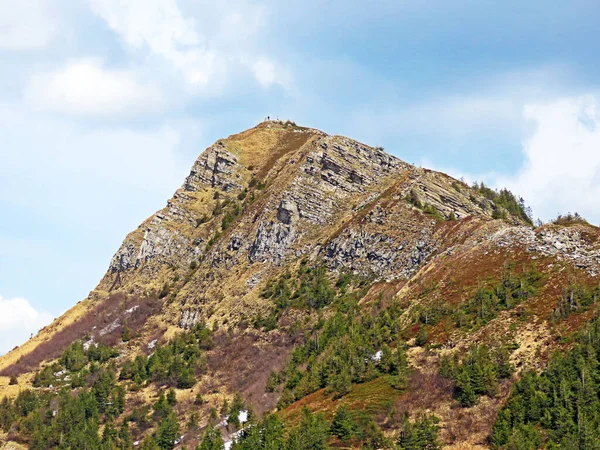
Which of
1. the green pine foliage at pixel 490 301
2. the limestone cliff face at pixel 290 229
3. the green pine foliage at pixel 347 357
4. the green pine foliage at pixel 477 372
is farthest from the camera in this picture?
the limestone cliff face at pixel 290 229

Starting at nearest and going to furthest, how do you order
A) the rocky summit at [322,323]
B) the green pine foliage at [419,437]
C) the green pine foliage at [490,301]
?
the green pine foliage at [419,437]
the rocky summit at [322,323]
the green pine foliage at [490,301]

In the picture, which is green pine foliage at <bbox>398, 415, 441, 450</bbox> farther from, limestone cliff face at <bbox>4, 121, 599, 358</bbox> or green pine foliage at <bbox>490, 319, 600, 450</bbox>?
limestone cliff face at <bbox>4, 121, 599, 358</bbox>

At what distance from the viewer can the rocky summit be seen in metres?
68.5

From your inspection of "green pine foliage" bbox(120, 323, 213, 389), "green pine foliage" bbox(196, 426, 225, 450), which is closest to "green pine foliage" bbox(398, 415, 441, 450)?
"green pine foliage" bbox(196, 426, 225, 450)

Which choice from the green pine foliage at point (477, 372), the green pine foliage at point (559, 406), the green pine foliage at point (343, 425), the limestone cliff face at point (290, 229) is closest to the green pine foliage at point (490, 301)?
the limestone cliff face at point (290, 229)

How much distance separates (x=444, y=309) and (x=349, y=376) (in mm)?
15414

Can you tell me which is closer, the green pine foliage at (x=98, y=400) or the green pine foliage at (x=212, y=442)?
the green pine foliage at (x=212, y=442)

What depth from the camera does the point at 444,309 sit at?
8456 cm

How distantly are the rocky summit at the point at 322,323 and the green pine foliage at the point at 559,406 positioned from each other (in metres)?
0.19

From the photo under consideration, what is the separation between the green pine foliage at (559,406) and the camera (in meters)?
56.8

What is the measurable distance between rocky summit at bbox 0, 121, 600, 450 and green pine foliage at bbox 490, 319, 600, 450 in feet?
0.64

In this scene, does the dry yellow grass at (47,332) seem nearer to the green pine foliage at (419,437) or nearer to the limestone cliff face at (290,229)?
the limestone cliff face at (290,229)

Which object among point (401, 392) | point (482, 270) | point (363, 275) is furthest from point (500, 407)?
point (363, 275)

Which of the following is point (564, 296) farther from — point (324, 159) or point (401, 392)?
point (324, 159)
